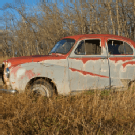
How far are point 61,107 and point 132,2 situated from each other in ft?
50.3

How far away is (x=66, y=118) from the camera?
11.8 feet

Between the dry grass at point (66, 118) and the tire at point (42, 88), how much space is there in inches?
9.2

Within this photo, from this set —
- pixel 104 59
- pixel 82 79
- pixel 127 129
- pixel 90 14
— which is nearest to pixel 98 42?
pixel 104 59

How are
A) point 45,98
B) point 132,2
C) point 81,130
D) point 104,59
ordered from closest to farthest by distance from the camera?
1. point 81,130
2. point 45,98
3. point 104,59
4. point 132,2

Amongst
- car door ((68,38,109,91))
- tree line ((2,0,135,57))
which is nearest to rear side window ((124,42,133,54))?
car door ((68,38,109,91))

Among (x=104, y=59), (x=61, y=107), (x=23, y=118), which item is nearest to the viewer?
(x=23, y=118)

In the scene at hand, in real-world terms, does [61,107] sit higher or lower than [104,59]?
lower

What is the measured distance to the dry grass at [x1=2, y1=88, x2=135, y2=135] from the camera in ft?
10.6

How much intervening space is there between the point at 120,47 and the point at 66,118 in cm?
288

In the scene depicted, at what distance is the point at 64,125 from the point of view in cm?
340

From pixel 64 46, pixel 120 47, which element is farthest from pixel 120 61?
pixel 64 46

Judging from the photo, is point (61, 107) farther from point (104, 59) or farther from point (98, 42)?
point (98, 42)

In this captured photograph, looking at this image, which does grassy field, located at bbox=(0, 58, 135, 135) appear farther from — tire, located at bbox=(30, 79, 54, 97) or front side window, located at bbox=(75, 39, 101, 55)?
front side window, located at bbox=(75, 39, 101, 55)

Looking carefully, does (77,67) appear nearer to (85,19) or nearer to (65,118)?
(65,118)
